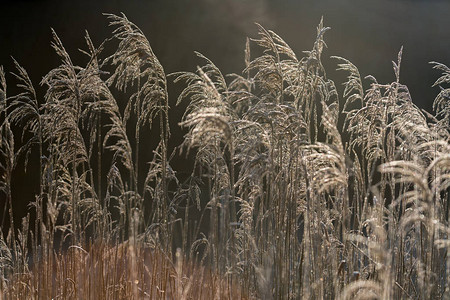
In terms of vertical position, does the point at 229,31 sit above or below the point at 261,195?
above

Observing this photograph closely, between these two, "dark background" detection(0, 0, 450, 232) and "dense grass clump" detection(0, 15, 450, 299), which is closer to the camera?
"dense grass clump" detection(0, 15, 450, 299)

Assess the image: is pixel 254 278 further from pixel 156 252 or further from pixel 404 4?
pixel 404 4

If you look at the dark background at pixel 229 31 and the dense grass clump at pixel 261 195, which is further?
the dark background at pixel 229 31

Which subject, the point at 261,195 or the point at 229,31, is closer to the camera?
the point at 261,195

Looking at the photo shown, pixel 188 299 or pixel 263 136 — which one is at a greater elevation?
pixel 263 136

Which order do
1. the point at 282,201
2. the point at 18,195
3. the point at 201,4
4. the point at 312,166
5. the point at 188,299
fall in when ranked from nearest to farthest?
1. the point at 282,201
2. the point at 312,166
3. the point at 188,299
4. the point at 18,195
5. the point at 201,4

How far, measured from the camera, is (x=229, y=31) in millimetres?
5918

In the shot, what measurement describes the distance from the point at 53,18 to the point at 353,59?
10.3ft

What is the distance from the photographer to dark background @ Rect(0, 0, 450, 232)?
575cm

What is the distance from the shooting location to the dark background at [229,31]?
18.9ft

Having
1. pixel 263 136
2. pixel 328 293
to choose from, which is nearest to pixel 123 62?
pixel 263 136

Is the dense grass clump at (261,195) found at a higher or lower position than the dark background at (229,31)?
lower

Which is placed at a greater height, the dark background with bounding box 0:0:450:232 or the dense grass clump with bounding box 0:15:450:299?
the dark background with bounding box 0:0:450:232

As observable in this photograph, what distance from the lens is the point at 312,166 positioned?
2.04m
